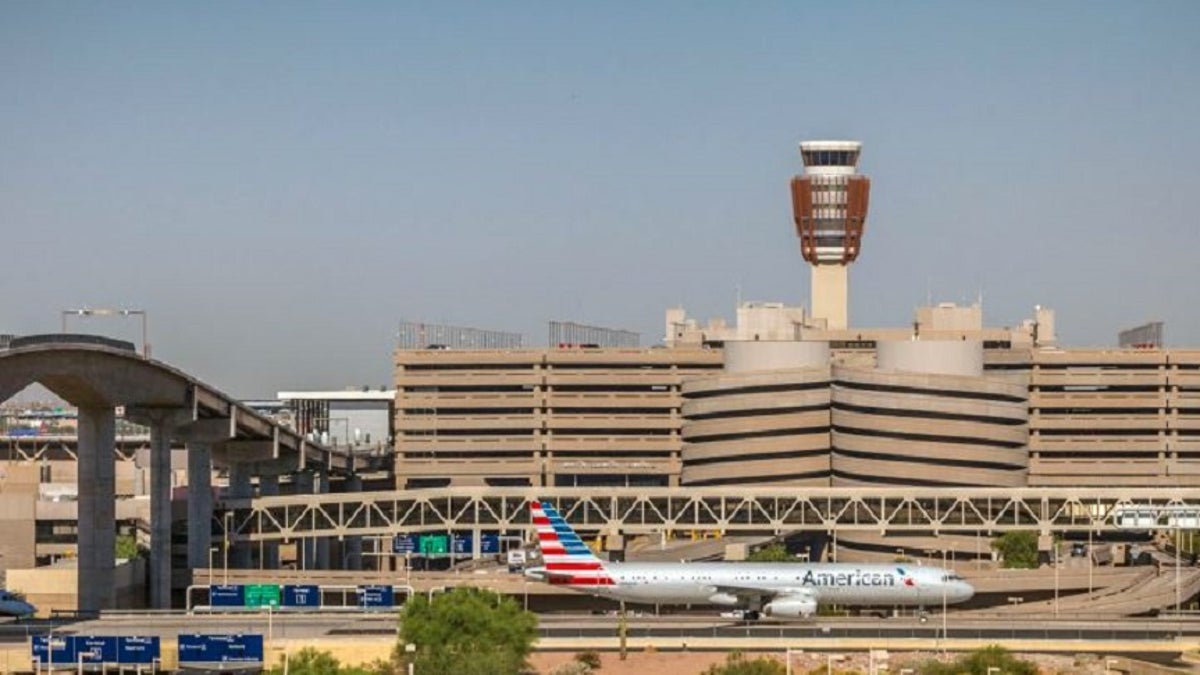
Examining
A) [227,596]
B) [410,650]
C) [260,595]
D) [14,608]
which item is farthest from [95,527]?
[410,650]

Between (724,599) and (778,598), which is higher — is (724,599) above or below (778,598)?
below

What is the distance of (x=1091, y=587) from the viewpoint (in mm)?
197875

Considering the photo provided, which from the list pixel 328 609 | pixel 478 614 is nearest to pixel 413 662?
pixel 478 614

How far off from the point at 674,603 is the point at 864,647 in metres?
24.2

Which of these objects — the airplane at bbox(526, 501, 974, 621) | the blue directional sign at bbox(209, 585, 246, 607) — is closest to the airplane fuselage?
the airplane at bbox(526, 501, 974, 621)

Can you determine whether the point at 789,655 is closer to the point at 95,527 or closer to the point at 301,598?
the point at 301,598

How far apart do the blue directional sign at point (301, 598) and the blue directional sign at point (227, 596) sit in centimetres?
340

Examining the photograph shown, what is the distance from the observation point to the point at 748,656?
150625mm

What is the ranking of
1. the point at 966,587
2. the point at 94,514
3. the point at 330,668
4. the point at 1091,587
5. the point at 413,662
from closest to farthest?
the point at 330,668, the point at 413,662, the point at 966,587, the point at 94,514, the point at 1091,587

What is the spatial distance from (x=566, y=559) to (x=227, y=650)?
33868 millimetres

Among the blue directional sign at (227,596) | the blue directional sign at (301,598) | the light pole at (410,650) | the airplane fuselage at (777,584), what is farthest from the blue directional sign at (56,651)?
the airplane fuselage at (777,584)

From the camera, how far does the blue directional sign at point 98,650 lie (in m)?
145

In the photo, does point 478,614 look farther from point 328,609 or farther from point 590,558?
point 328,609

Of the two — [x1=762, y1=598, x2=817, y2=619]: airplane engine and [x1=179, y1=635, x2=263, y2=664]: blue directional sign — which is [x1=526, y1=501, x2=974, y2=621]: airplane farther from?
[x1=179, y1=635, x2=263, y2=664]: blue directional sign
